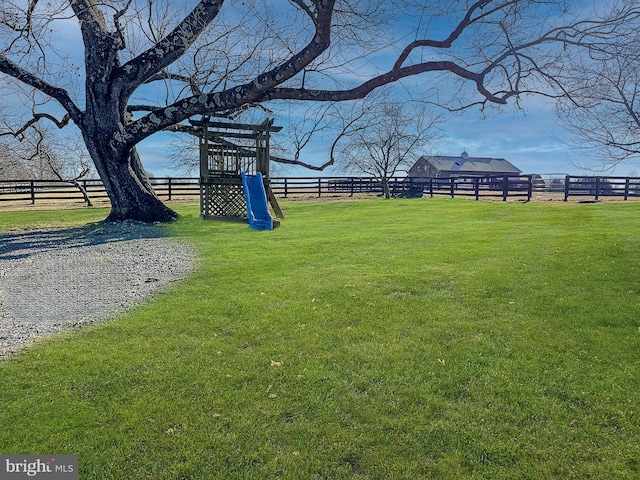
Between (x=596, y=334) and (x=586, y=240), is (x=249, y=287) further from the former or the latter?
(x=586, y=240)

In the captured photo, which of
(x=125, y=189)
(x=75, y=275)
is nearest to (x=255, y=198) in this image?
(x=125, y=189)

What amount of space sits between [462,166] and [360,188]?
19.7 meters

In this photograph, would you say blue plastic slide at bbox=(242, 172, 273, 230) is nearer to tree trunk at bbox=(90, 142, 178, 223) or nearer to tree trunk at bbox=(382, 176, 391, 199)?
tree trunk at bbox=(90, 142, 178, 223)

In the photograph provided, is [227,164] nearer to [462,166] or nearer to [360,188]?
[360,188]

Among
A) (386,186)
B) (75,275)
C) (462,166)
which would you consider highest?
(462,166)

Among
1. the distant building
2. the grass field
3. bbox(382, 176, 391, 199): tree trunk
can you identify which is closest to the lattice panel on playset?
the grass field

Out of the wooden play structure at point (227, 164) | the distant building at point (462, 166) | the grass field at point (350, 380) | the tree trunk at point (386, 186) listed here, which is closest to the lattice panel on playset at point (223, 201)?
the wooden play structure at point (227, 164)

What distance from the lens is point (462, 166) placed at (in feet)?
143

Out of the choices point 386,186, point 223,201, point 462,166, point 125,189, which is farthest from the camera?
point 462,166

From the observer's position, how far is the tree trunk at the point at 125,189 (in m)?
9.91

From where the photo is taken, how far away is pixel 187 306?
398cm

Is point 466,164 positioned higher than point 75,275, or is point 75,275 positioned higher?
point 466,164

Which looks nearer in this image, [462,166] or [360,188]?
[360,188]

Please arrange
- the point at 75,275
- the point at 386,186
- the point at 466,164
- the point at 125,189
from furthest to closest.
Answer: the point at 466,164 < the point at 386,186 < the point at 125,189 < the point at 75,275
